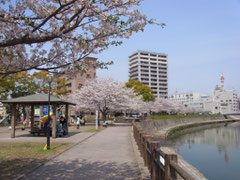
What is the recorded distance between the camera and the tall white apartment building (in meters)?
129

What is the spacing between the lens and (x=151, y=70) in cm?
13138

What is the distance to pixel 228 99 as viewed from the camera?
148m

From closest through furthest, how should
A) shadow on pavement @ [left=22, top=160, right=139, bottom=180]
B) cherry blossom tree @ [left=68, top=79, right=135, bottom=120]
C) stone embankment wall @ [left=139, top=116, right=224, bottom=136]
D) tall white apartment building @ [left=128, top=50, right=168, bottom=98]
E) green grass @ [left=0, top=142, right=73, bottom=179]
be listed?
shadow on pavement @ [left=22, top=160, right=139, bottom=180] < green grass @ [left=0, top=142, right=73, bottom=179] < stone embankment wall @ [left=139, top=116, right=224, bottom=136] < cherry blossom tree @ [left=68, top=79, right=135, bottom=120] < tall white apartment building @ [left=128, top=50, right=168, bottom=98]

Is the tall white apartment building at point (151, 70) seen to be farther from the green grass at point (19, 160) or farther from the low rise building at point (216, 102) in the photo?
the green grass at point (19, 160)

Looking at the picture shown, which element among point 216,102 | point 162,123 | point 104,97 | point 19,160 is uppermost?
point 216,102

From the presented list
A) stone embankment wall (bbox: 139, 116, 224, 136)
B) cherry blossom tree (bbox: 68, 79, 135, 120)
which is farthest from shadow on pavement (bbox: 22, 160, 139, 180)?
cherry blossom tree (bbox: 68, 79, 135, 120)

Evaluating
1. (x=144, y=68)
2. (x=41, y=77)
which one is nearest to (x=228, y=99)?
(x=144, y=68)

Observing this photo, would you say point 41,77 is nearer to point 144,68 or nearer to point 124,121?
point 124,121

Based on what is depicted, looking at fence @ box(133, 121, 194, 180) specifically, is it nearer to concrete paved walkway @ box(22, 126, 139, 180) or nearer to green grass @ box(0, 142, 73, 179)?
concrete paved walkway @ box(22, 126, 139, 180)

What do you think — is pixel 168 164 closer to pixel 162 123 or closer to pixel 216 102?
pixel 162 123

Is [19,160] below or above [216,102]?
below

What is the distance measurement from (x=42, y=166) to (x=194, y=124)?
175 ft

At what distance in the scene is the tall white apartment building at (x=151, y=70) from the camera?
5064 inches

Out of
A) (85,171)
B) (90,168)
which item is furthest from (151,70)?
(85,171)
